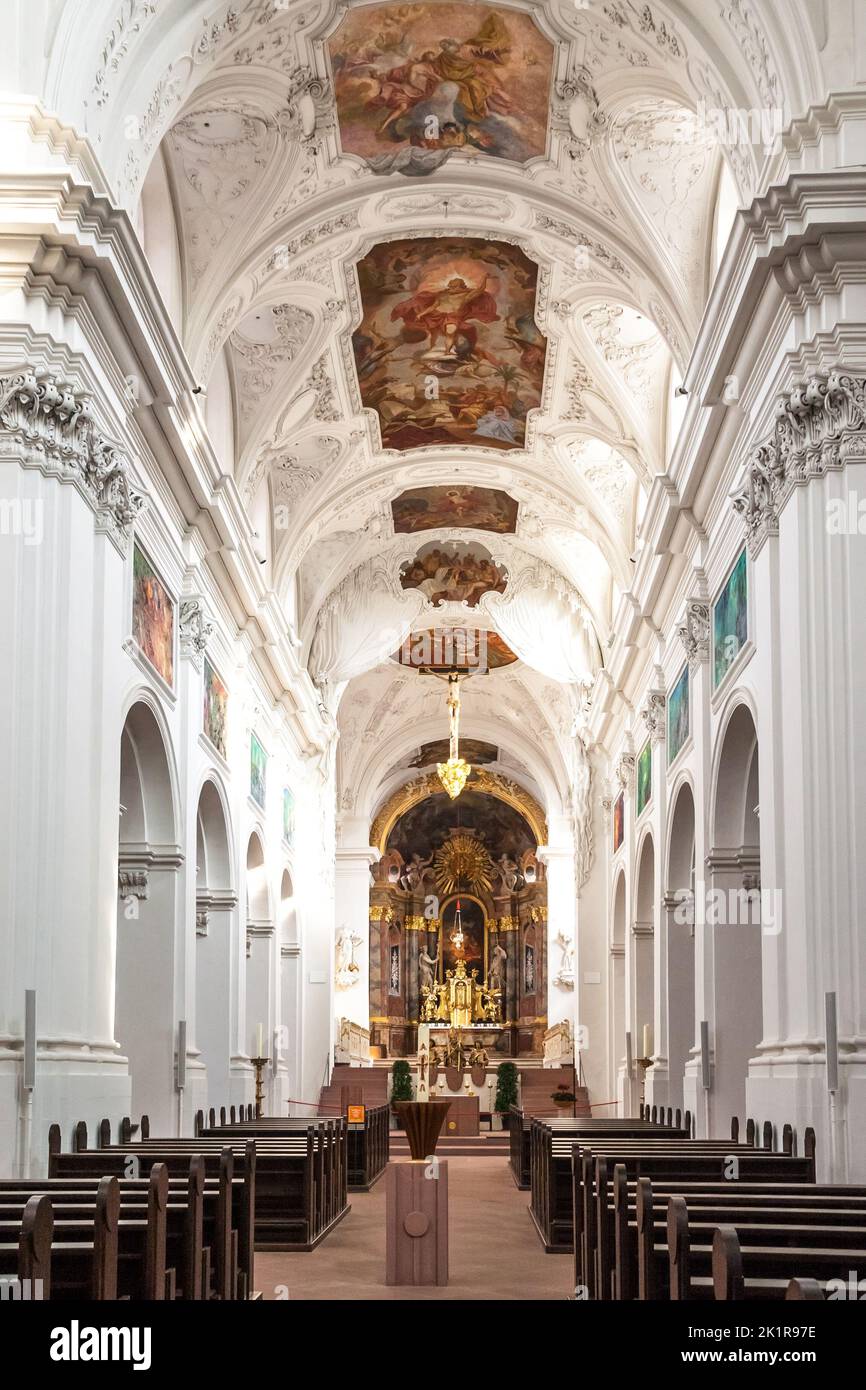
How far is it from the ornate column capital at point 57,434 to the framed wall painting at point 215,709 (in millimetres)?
5556

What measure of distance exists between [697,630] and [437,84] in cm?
550

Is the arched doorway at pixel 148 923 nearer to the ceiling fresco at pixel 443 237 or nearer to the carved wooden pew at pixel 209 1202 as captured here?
the ceiling fresco at pixel 443 237

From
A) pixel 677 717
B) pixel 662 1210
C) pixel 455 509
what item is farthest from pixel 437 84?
pixel 662 1210

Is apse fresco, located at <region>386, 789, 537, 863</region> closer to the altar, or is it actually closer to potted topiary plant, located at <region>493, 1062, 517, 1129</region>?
potted topiary plant, located at <region>493, 1062, 517, 1129</region>

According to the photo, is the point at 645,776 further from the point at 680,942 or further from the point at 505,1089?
the point at 505,1089

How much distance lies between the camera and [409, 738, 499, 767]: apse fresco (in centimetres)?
3606

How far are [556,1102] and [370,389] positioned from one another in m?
12.4

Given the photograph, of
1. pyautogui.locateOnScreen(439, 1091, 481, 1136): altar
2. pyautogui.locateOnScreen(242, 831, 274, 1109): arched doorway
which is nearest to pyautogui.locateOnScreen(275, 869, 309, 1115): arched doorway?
pyautogui.locateOnScreen(242, 831, 274, 1109): arched doorway

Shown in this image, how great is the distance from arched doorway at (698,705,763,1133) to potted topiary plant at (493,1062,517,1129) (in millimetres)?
19497

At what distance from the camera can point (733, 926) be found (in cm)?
1386

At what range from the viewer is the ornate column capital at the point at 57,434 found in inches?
387
